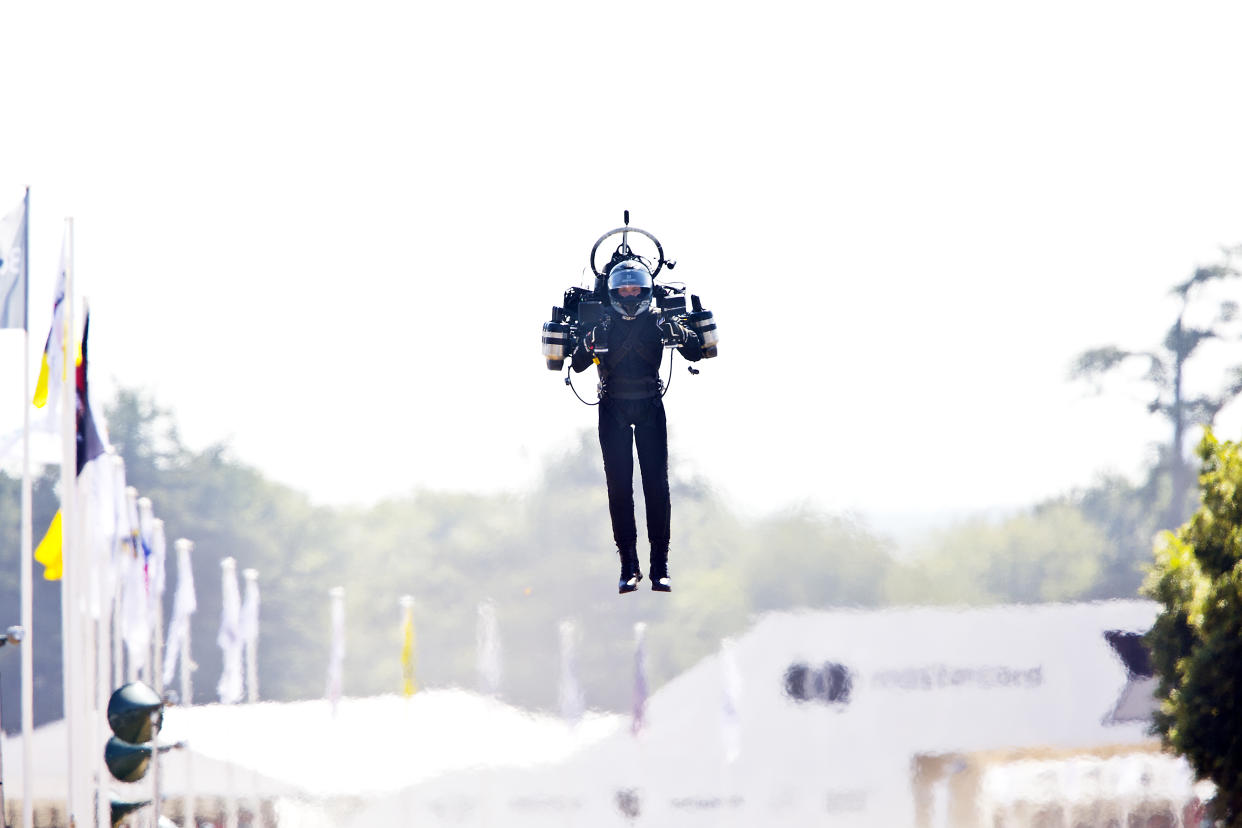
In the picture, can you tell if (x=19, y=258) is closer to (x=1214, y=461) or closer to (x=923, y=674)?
A: (x=1214, y=461)

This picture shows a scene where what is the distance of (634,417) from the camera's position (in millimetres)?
15477

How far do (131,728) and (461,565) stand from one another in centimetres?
6558

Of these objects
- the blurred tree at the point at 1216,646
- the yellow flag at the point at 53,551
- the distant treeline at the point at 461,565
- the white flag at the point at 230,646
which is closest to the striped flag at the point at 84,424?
the yellow flag at the point at 53,551

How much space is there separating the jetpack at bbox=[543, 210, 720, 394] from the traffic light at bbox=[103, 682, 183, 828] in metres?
18.6

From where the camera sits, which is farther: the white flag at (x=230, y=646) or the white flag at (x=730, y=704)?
the white flag at (x=230, y=646)

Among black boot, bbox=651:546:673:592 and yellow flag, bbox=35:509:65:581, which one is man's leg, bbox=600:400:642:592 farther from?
yellow flag, bbox=35:509:65:581

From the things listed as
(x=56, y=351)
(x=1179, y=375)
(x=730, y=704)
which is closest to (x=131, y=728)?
(x=56, y=351)

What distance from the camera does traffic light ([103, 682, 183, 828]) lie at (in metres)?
30.6

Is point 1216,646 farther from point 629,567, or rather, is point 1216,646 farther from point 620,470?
point 620,470

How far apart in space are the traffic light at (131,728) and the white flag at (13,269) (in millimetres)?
7062

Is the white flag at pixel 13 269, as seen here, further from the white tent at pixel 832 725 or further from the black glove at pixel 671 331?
the white tent at pixel 832 725

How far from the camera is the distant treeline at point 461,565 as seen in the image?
81.1m

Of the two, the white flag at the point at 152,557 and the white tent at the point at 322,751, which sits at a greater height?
the white flag at the point at 152,557

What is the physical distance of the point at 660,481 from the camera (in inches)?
620
